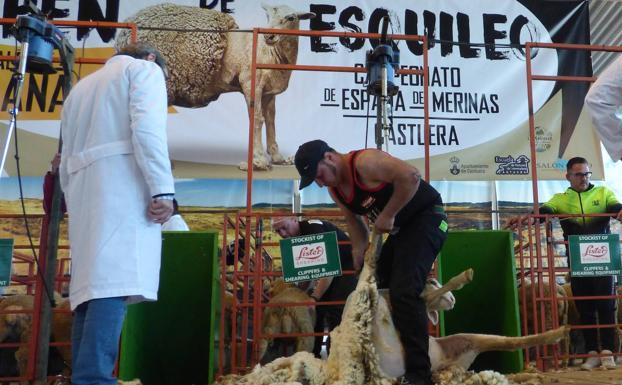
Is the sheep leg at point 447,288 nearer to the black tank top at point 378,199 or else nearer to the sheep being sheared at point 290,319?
the black tank top at point 378,199

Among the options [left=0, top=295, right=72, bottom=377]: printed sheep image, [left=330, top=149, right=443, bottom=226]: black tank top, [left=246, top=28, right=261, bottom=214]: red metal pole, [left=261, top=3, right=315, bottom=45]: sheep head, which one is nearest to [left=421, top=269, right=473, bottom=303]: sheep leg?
[left=330, top=149, right=443, bottom=226]: black tank top

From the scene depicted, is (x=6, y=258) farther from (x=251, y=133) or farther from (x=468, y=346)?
(x=468, y=346)

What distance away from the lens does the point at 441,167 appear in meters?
6.57

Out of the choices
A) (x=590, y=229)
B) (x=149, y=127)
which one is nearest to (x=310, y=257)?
(x=149, y=127)

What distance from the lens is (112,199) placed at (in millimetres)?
2334

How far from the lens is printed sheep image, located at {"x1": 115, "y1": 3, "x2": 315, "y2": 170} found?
6547 mm

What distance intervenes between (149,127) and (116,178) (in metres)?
0.25

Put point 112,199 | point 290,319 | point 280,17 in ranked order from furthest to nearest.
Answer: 1. point 280,17
2. point 290,319
3. point 112,199

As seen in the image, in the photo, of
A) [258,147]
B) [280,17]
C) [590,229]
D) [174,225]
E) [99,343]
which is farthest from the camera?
[280,17]

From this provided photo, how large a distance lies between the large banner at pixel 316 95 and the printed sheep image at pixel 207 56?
12 millimetres

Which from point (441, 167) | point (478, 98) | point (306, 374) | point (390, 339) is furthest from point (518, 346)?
point (478, 98)

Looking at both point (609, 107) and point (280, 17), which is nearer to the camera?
point (609, 107)

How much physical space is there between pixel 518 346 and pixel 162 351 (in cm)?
218

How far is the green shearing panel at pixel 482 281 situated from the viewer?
3.86 meters
